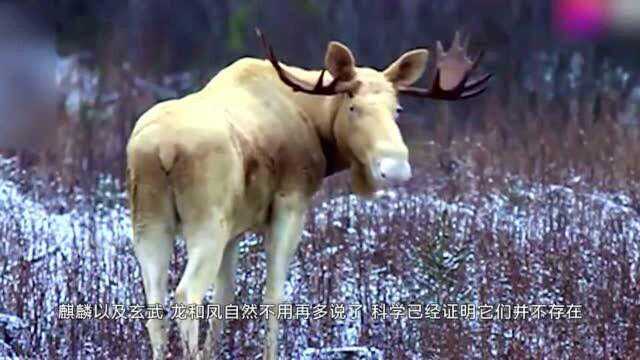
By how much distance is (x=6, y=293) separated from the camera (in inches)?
294

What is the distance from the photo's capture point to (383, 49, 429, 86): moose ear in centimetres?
630

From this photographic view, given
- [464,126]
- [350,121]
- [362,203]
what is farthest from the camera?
[464,126]

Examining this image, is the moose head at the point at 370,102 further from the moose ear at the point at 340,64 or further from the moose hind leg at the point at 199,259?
the moose hind leg at the point at 199,259

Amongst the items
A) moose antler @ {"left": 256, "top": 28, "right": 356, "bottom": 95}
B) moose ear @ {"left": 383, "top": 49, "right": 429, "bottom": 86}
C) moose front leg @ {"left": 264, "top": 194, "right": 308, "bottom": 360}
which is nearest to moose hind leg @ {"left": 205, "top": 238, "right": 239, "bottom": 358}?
moose front leg @ {"left": 264, "top": 194, "right": 308, "bottom": 360}

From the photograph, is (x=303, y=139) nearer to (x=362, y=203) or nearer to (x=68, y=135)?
(x=362, y=203)

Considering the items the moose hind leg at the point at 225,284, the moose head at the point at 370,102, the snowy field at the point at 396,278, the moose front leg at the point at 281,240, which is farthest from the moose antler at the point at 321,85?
the snowy field at the point at 396,278

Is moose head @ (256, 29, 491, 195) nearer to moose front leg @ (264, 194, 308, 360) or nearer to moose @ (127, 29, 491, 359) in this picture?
moose @ (127, 29, 491, 359)

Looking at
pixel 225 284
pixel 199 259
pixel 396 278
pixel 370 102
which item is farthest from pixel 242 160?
pixel 396 278

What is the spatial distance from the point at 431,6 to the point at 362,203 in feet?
21.5

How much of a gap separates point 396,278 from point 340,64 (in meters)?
2.39

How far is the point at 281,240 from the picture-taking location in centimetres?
613

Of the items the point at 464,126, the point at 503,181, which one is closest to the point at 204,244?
the point at 503,181

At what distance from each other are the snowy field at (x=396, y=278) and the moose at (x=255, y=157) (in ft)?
2.39

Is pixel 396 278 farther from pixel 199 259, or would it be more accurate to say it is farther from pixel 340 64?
pixel 199 259
